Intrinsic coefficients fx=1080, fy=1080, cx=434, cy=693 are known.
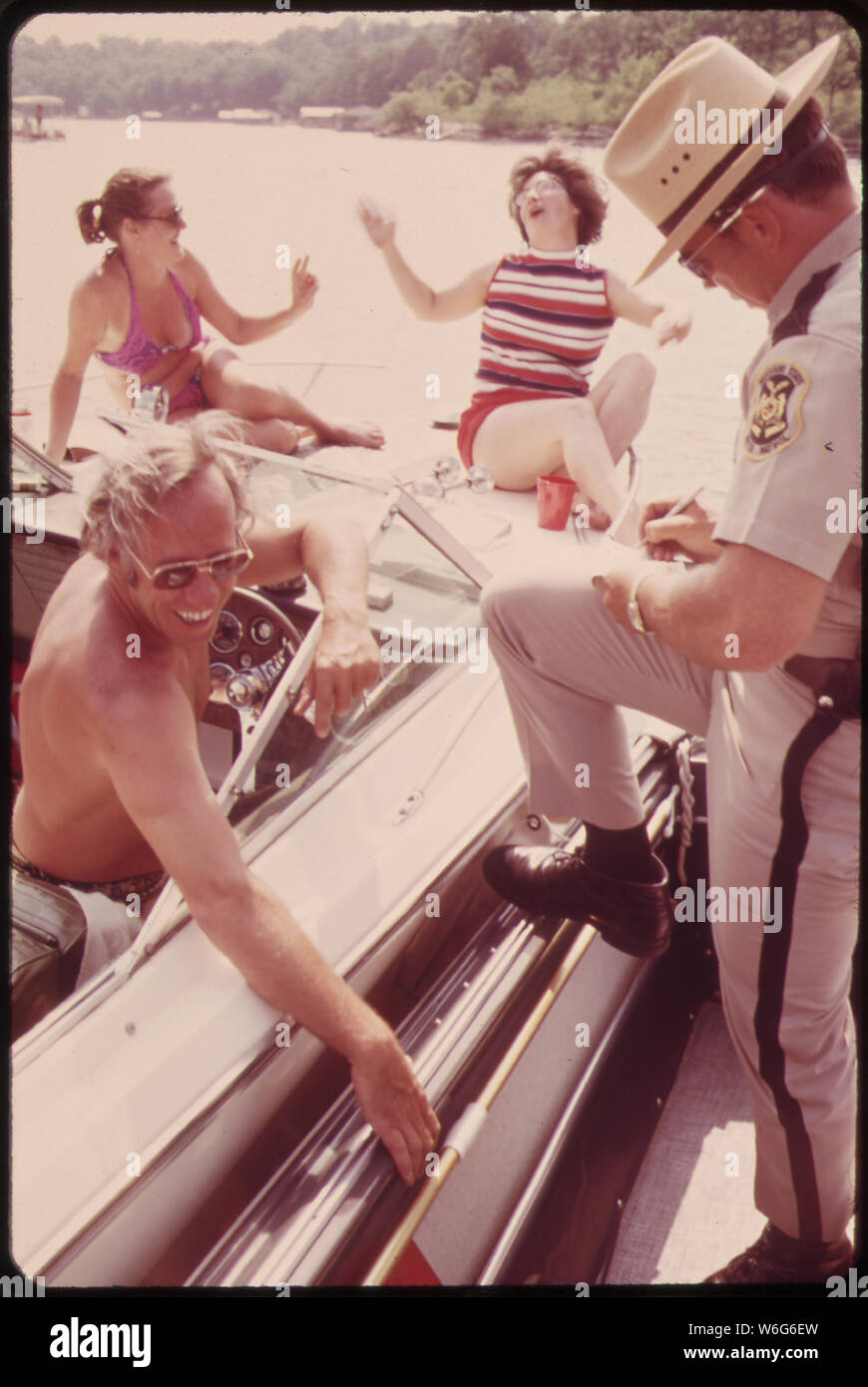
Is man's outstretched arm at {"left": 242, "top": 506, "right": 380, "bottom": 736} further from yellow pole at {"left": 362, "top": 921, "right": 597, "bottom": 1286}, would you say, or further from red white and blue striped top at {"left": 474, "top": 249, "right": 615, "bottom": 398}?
red white and blue striped top at {"left": 474, "top": 249, "right": 615, "bottom": 398}

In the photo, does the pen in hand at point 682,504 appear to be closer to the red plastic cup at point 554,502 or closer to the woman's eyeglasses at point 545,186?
the red plastic cup at point 554,502

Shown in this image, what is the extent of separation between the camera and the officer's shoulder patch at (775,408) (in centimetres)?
114

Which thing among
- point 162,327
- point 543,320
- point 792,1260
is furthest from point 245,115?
point 792,1260

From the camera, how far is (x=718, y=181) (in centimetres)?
118

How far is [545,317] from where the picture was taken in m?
3.21

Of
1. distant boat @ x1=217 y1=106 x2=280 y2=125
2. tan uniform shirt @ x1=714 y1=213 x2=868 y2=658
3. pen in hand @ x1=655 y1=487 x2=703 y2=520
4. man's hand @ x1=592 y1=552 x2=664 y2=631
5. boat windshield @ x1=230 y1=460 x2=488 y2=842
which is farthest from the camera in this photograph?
distant boat @ x1=217 y1=106 x2=280 y2=125

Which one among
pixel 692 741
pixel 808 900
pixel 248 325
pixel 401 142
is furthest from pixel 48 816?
pixel 401 142

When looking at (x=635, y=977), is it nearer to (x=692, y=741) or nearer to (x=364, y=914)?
(x=692, y=741)

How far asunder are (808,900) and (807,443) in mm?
572

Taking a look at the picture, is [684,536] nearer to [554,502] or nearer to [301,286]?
[554,502]

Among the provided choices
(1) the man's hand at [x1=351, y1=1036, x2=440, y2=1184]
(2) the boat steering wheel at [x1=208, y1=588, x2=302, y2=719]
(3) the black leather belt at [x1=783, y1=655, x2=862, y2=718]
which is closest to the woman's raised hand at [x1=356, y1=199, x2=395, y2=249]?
(2) the boat steering wheel at [x1=208, y1=588, x2=302, y2=719]

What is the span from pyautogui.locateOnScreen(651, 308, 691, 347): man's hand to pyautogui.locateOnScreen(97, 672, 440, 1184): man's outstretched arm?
84.7 inches

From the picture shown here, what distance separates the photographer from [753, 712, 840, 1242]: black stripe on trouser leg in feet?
4.26

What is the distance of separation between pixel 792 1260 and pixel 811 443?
A: 1131 mm
